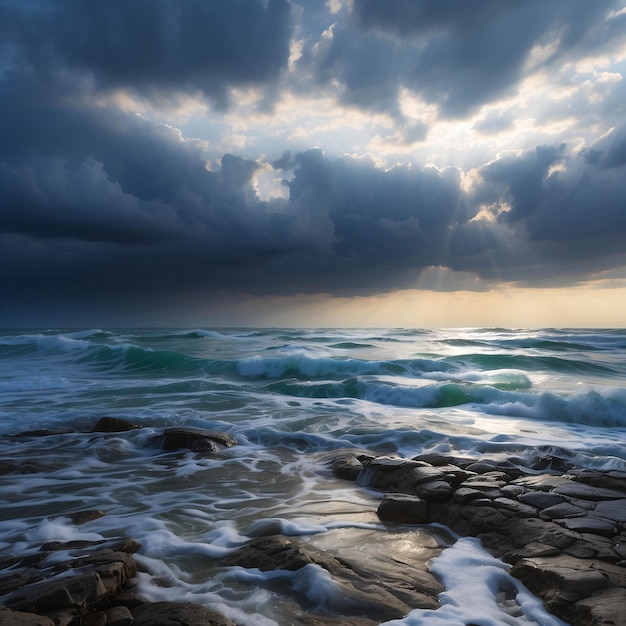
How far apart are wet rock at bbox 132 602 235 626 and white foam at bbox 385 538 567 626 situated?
1.12m

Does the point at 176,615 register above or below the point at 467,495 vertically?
above

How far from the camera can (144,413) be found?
10750mm

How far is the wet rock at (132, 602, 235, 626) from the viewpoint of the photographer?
265 cm

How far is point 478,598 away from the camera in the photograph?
3.23 m

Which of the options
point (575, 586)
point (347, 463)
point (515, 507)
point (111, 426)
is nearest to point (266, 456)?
point (347, 463)

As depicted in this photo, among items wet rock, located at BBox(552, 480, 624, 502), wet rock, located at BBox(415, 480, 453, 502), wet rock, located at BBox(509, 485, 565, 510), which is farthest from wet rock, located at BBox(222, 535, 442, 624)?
wet rock, located at BBox(552, 480, 624, 502)

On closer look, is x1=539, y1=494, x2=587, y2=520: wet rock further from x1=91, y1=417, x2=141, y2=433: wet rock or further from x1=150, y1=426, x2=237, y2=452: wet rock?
x1=91, y1=417, x2=141, y2=433: wet rock

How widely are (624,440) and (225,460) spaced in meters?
7.65

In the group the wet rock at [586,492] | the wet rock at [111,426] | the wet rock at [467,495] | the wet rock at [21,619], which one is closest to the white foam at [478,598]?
the wet rock at [467,495]

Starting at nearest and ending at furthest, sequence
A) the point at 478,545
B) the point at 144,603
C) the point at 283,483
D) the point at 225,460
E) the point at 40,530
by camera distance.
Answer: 1. the point at 144,603
2. the point at 478,545
3. the point at 40,530
4. the point at 283,483
5. the point at 225,460

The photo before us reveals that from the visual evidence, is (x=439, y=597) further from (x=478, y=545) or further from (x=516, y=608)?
(x=478, y=545)

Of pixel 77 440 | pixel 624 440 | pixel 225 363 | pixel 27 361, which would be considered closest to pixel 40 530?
pixel 77 440

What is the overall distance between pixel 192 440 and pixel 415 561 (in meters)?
4.98

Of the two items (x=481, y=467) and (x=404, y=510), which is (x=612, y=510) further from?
(x=404, y=510)
